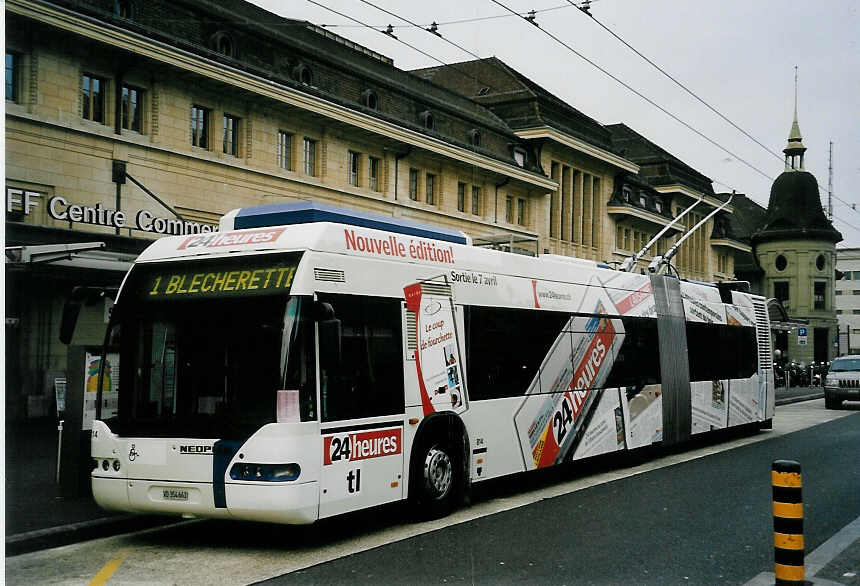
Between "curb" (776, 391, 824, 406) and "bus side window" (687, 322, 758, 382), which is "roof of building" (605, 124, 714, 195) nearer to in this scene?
"curb" (776, 391, 824, 406)

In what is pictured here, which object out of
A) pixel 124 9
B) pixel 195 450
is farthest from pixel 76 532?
pixel 124 9

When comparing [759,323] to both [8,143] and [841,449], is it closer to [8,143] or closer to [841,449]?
[841,449]

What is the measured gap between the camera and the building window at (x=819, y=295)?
90.9 metres

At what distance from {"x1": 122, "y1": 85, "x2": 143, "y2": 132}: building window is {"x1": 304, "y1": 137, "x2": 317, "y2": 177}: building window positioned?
6425 millimetres

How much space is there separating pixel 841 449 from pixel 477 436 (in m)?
9.85

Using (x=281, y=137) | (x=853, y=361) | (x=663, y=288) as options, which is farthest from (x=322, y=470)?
(x=853, y=361)

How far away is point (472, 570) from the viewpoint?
808 centimetres

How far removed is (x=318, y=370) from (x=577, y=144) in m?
39.6

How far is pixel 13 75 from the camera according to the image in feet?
68.0

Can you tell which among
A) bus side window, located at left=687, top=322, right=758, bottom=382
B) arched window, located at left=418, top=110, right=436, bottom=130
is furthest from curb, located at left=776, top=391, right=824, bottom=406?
bus side window, located at left=687, top=322, right=758, bottom=382

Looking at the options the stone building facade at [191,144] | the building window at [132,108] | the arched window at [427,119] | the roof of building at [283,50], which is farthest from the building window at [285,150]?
the arched window at [427,119]

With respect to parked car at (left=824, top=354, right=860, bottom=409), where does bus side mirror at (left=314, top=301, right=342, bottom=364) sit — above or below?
above

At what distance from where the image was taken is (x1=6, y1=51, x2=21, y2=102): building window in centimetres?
2045

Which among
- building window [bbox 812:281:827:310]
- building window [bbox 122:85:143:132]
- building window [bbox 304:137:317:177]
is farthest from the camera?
building window [bbox 812:281:827:310]
